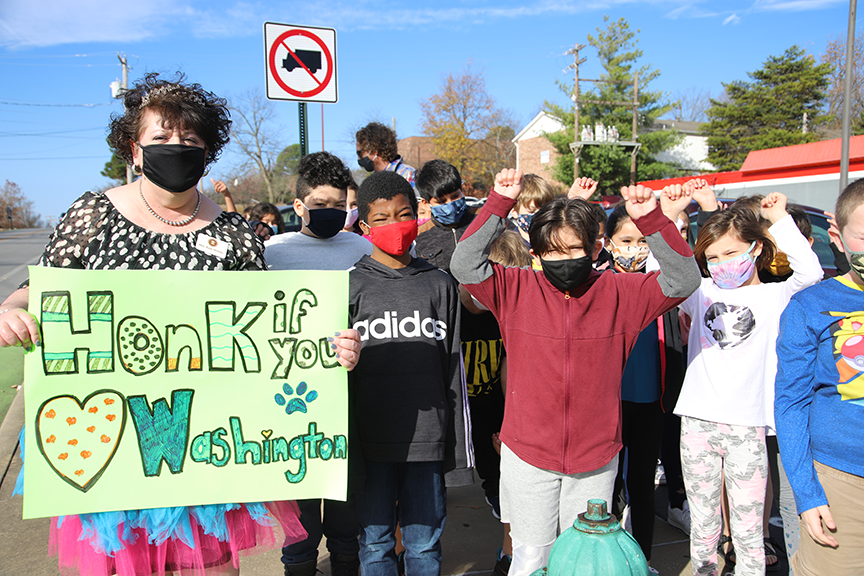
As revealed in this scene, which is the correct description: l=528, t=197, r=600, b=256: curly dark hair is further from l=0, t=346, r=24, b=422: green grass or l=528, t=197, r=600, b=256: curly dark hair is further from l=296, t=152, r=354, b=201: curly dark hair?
l=0, t=346, r=24, b=422: green grass

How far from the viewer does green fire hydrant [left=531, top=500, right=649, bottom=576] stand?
4.84 feet

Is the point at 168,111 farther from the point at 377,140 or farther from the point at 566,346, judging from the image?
the point at 377,140

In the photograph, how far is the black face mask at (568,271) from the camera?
7.55 feet

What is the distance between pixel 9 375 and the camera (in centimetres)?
584

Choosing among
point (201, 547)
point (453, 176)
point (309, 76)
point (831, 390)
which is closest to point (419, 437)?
point (201, 547)

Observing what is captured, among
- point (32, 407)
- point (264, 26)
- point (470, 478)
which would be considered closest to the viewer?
point (32, 407)

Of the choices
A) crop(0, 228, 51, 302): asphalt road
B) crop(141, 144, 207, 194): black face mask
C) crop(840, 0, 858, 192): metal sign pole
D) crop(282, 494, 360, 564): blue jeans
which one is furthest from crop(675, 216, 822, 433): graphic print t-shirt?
crop(840, 0, 858, 192): metal sign pole

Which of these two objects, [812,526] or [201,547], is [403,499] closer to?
[201,547]

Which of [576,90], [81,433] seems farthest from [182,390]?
[576,90]

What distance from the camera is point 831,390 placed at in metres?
2.09

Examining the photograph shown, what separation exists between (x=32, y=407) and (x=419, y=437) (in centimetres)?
136

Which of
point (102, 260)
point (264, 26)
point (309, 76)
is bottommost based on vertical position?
point (102, 260)

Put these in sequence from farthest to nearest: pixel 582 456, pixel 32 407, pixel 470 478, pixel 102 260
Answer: pixel 470 478
pixel 582 456
pixel 102 260
pixel 32 407

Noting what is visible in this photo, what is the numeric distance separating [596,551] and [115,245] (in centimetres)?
183
